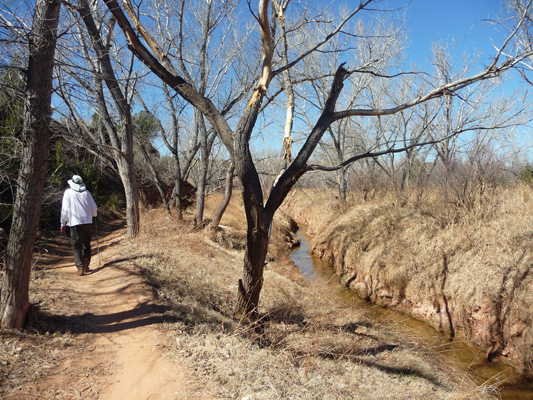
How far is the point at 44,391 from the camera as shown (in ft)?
10.4

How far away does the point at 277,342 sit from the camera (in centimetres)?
507

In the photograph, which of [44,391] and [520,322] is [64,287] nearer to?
[44,391]

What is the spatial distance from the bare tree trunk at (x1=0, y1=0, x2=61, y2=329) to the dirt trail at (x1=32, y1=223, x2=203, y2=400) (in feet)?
2.92

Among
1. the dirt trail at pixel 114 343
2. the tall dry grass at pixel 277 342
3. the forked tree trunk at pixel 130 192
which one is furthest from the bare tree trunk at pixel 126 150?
the dirt trail at pixel 114 343

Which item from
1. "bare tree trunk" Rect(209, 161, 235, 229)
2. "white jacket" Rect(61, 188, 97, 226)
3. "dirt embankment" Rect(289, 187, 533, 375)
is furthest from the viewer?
"bare tree trunk" Rect(209, 161, 235, 229)

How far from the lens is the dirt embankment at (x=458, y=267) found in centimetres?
715

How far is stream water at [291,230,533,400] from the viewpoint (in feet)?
20.4

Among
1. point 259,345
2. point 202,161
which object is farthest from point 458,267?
point 202,161

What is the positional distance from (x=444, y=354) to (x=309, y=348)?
159 inches

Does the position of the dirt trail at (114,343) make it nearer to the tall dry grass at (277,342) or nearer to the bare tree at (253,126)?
the tall dry grass at (277,342)

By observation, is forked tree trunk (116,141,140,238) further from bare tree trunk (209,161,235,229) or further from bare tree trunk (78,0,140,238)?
bare tree trunk (209,161,235,229)

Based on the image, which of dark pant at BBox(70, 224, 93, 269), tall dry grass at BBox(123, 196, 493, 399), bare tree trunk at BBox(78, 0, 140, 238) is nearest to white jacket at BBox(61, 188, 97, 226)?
dark pant at BBox(70, 224, 93, 269)

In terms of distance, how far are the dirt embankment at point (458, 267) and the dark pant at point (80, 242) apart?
7884 mm

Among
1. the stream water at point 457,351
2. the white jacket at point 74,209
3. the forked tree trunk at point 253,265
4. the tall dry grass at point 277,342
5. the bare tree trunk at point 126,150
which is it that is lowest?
the stream water at point 457,351
